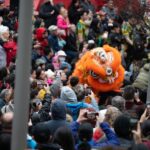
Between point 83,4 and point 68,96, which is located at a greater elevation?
point 83,4

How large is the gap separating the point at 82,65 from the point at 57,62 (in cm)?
390

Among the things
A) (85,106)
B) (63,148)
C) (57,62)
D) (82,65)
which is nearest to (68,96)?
(85,106)

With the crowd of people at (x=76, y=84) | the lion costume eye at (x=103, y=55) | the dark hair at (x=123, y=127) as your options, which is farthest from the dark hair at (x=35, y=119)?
the lion costume eye at (x=103, y=55)

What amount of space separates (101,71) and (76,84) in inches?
29.2

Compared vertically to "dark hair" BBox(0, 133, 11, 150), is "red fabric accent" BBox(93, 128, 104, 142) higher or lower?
lower

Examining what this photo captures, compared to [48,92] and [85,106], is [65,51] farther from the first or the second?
[85,106]

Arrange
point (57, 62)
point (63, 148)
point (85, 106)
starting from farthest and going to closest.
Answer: point (57, 62) → point (85, 106) → point (63, 148)

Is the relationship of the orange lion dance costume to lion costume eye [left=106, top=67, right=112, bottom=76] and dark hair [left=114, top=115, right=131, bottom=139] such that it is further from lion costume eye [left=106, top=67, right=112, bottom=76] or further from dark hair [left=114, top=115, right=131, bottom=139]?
dark hair [left=114, top=115, right=131, bottom=139]

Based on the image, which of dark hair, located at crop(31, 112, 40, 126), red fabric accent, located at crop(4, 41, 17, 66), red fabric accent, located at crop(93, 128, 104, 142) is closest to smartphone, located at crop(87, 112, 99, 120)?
dark hair, located at crop(31, 112, 40, 126)

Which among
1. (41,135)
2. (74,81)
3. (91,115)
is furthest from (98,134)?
(74,81)

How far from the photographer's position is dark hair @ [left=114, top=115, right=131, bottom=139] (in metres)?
9.70

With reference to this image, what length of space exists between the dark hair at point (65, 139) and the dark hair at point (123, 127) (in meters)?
0.83

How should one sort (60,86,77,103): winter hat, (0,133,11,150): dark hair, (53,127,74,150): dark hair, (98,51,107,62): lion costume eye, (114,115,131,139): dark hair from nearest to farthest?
(0,133,11,150): dark hair → (53,127,74,150): dark hair → (114,115,131,139): dark hair → (60,86,77,103): winter hat → (98,51,107,62): lion costume eye

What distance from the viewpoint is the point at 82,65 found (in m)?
14.7
